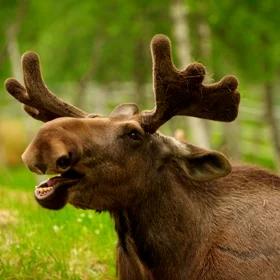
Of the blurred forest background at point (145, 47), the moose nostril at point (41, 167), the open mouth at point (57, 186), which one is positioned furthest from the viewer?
the blurred forest background at point (145, 47)

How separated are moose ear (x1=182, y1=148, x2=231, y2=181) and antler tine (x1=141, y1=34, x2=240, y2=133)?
10.6 inches

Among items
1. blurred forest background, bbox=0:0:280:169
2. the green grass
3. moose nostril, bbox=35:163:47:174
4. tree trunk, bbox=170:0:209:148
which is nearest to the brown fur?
moose nostril, bbox=35:163:47:174

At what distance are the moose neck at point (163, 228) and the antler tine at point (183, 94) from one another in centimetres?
39

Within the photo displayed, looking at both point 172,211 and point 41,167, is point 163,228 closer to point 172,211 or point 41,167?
point 172,211

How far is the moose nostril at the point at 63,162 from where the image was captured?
5688 millimetres

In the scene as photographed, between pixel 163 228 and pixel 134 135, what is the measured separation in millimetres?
632

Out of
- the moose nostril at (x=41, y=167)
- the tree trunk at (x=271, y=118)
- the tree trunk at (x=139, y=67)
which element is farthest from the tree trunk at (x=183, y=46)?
the moose nostril at (x=41, y=167)

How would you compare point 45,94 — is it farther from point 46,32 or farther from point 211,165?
point 46,32

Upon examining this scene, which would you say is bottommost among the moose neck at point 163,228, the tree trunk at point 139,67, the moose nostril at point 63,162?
the tree trunk at point 139,67

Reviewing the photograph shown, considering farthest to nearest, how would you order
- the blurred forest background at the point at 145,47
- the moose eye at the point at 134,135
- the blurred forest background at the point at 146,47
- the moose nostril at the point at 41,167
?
the blurred forest background at the point at 146,47
the blurred forest background at the point at 145,47
the moose eye at the point at 134,135
the moose nostril at the point at 41,167

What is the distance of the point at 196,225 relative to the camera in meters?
6.55

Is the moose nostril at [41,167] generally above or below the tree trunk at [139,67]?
above

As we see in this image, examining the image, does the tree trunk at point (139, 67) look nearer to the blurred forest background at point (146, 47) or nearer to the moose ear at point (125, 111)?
the blurred forest background at point (146, 47)

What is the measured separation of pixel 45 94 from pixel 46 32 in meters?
27.6
